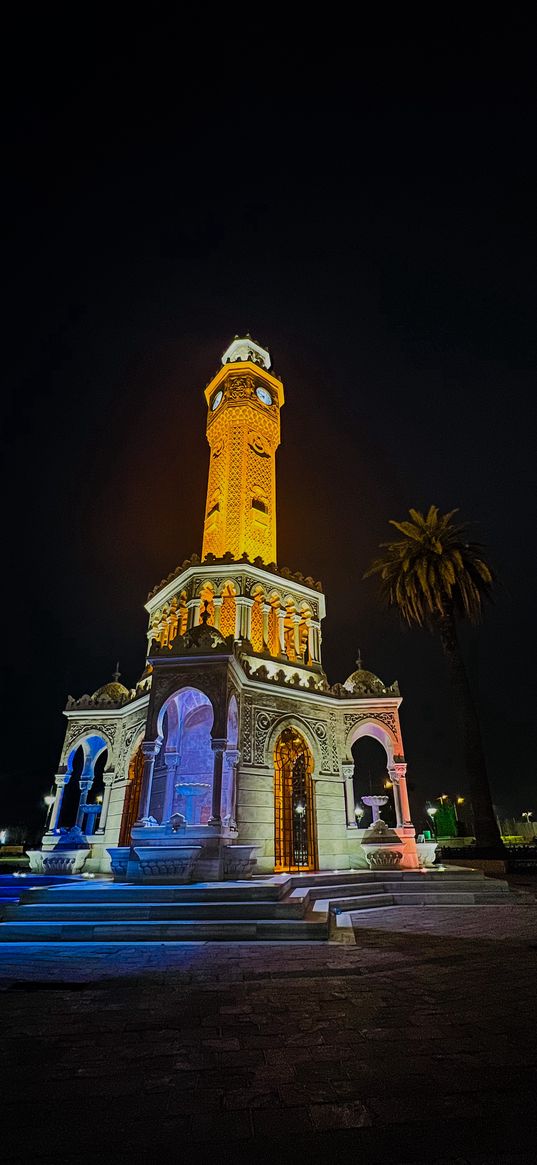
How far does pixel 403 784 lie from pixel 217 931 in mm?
12742

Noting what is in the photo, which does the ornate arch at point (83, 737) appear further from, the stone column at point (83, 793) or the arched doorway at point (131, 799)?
the arched doorway at point (131, 799)

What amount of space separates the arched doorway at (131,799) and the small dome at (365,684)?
28.1ft

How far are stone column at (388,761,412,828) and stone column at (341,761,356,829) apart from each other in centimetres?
158

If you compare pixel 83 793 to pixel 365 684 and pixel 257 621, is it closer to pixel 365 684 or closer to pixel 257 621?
pixel 257 621

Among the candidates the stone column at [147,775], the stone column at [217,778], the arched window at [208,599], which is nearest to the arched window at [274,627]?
Answer: the arched window at [208,599]

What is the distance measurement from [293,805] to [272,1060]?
15717 millimetres

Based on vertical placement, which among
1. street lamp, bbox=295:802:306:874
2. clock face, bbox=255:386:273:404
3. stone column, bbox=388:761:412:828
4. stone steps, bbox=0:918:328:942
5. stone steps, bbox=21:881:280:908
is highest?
clock face, bbox=255:386:273:404

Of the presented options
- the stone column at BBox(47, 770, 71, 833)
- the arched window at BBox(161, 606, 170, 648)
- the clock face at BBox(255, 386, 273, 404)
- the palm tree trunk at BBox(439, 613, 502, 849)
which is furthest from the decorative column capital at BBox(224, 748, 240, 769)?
the clock face at BBox(255, 386, 273, 404)

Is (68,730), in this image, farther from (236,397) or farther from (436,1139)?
(436,1139)

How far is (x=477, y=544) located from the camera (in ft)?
76.5

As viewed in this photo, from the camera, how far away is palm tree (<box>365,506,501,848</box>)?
2198 centimetres

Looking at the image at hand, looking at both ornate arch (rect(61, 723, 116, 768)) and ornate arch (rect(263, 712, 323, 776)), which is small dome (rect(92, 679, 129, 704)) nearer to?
ornate arch (rect(61, 723, 116, 768))

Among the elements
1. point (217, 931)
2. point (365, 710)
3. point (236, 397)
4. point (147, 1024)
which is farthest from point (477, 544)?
point (147, 1024)

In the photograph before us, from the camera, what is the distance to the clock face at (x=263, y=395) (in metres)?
27.4
